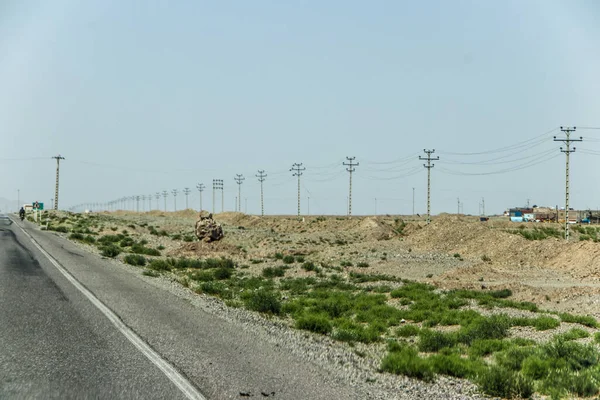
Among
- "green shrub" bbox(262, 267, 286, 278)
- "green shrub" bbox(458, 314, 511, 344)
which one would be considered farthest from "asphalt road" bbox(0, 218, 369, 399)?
"green shrub" bbox(262, 267, 286, 278)

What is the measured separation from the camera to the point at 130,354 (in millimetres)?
11695

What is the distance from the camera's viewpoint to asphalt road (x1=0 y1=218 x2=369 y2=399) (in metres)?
9.53

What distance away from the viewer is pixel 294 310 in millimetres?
21609

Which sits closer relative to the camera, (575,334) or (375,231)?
(575,334)

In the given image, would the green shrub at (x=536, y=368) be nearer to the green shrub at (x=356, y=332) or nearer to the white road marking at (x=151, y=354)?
the green shrub at (x=356, y=332)

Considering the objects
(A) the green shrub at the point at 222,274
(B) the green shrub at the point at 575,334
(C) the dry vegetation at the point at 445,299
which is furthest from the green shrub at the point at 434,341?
(A) the green shrub at the point at 222,274

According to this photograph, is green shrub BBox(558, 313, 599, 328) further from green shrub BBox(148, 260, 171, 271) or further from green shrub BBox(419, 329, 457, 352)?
green shrub BBox(148, 260, 171, 271)

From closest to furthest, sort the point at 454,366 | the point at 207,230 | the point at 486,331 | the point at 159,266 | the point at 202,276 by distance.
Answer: the point at 454,366
the point at 486,331
the point at 202,276
the point at 159,266
the point at 207,230

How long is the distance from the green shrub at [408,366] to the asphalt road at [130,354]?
62.9 inches

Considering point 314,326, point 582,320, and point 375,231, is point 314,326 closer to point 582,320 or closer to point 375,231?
point 582,320

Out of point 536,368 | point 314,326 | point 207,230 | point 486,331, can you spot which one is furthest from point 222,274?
point 207,230

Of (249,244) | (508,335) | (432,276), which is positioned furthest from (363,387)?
(249,244)

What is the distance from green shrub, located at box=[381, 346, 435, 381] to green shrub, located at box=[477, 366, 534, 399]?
3.80ft

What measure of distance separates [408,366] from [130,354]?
17.3 ft
